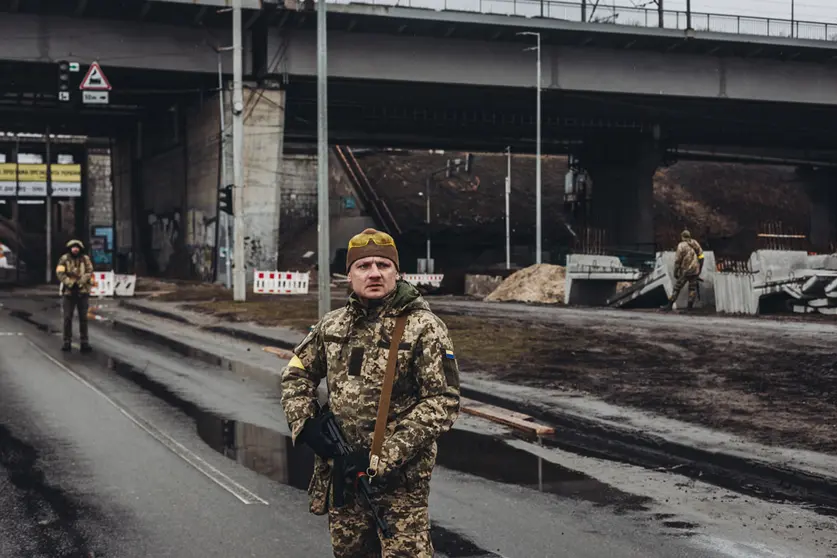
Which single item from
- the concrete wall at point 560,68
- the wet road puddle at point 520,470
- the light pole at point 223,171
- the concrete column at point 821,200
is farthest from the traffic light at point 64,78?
the concrete column at point 821,200

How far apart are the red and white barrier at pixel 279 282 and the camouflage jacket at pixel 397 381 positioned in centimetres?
3567

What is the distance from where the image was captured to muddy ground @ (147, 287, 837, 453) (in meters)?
11.6

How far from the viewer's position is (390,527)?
438cm

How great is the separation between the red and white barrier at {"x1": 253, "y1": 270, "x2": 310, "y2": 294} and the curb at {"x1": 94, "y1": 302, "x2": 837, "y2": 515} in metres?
27.5

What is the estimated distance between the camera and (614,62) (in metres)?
47.2

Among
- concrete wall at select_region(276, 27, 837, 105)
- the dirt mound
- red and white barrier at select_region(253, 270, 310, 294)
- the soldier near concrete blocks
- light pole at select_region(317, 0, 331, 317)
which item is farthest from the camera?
concrete wall at select_region(276, 27, 837, 105)

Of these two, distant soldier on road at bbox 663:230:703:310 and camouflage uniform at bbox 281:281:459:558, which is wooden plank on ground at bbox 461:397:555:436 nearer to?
camouflage uniform at bbox 281:281:459:558

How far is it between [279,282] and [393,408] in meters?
36.6

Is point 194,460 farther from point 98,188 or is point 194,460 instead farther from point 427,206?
point 98,188

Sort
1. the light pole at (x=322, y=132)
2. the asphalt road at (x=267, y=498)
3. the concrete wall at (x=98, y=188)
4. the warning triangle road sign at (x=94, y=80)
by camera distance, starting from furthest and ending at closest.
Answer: the concrete wall at (x=98, y=188) < the warning triangle road sign at (x=94, y=80) < the light pole at (x=322, y=132) < the asphalt road at (x=267, y=498)

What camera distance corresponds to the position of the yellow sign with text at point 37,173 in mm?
79812

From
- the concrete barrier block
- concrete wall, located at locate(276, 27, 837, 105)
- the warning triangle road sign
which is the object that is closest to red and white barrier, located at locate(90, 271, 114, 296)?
the warning triangle road sign

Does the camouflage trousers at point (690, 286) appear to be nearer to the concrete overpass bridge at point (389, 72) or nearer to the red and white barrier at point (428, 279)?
the concrete overpass bridge at point (389, 72)

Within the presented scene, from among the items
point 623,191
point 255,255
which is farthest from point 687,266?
point 623,191
